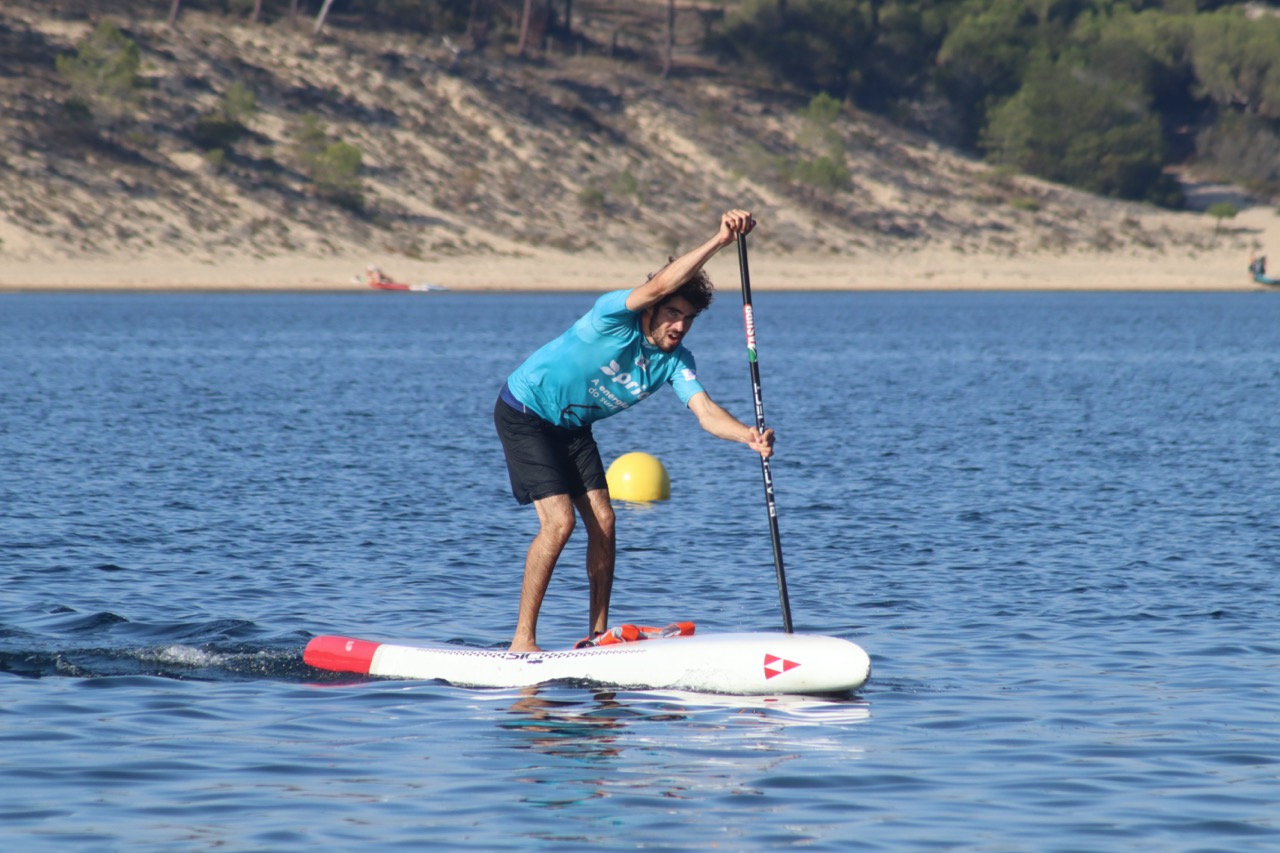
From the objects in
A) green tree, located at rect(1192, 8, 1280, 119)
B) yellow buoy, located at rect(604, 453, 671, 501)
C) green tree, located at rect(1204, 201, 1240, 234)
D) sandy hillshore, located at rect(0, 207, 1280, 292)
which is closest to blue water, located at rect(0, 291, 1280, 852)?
yellow buoy, located at rect(604, 453, 671, 501)

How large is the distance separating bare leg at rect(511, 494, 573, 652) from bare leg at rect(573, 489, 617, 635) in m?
0.19

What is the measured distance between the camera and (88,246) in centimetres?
7219

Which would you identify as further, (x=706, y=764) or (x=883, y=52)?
(x=883, y=52)

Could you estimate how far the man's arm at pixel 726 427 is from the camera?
9.32m

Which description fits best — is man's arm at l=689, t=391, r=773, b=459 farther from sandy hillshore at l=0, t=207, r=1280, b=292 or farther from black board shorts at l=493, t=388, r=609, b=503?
sandy hillshore at l=0, t=207, r=1280, b=292

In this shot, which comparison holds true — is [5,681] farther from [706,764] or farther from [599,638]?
[706,764]

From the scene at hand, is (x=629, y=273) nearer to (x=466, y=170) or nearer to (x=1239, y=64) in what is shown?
(x=466, y=170)

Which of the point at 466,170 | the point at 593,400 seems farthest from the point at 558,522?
the point at 466,170

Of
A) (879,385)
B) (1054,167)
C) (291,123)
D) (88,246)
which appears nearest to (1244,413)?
(879,385)

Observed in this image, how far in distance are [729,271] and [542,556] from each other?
77.5 meters

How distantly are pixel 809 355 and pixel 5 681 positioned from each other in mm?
38426

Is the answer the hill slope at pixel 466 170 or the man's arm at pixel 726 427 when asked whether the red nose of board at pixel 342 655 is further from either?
the hill slope at pixel 466 170

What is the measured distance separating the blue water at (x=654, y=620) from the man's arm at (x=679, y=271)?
7.67 feet

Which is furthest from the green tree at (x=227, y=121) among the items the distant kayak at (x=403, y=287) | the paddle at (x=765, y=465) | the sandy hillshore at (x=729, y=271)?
the paddle at (x=765, y=465)
